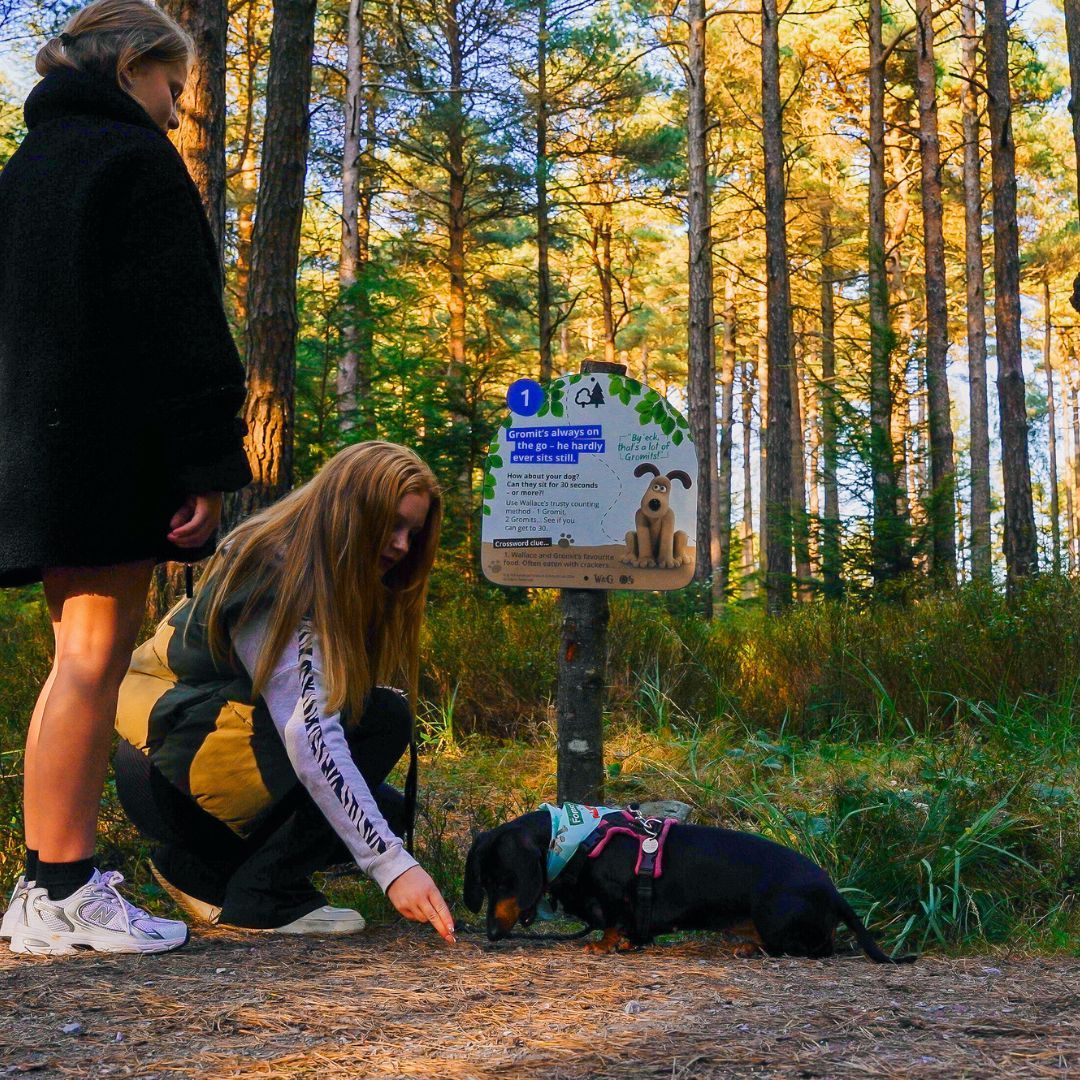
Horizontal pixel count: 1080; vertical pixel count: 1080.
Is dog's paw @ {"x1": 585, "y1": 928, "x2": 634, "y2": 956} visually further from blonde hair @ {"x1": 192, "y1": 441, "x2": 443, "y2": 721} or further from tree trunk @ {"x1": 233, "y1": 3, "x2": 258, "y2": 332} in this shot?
tree trunk @ {"x1": 233, "y1": 3, "x2": 258, "y2": 332}

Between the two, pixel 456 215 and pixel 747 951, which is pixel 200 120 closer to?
Result: pixel 747 951

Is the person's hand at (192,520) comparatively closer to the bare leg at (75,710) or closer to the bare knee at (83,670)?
the bare leg at (75,710)

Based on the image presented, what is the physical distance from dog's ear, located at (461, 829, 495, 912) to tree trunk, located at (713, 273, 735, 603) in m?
16.1

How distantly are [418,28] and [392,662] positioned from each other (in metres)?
18.0

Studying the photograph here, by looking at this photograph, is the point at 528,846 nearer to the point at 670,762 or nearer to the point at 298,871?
the point at 298,871

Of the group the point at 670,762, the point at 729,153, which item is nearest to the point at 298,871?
the point at 670,762

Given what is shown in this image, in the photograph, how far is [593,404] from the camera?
3926mm

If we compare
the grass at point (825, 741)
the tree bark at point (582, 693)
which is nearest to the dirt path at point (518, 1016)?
the grass at point (825, 741)

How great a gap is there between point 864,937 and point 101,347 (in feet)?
8.07

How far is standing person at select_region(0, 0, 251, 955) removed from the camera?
2.57m

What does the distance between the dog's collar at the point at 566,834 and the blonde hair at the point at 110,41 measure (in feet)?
7.39

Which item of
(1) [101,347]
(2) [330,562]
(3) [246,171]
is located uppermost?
(3) [246,171]

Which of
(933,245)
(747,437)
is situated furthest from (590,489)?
(747,437)

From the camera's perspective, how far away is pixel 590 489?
3.93 m
